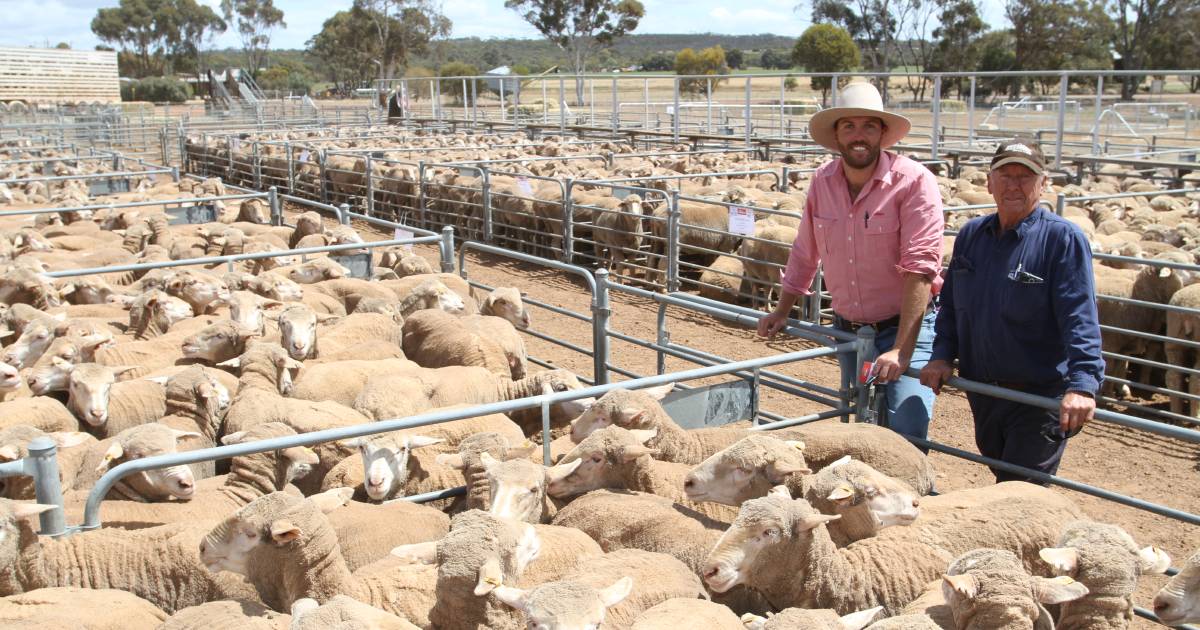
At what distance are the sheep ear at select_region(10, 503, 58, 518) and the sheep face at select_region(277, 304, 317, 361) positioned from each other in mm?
2827

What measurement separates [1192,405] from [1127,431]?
59cm

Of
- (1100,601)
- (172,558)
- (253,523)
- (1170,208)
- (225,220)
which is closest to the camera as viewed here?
(1100,601)

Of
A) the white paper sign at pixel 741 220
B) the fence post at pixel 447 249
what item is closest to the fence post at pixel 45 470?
the fence post at pixel 447 249

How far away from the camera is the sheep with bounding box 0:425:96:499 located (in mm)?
3977

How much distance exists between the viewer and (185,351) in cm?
597

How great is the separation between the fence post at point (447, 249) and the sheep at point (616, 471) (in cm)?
435

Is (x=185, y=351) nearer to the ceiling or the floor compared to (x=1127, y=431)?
nearer to the ceiling

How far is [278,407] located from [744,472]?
2.59 metres

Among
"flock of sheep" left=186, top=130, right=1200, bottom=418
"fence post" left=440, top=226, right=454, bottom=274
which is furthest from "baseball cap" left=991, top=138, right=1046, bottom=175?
"fence post" left=440, top=226, right=454, bottom=274

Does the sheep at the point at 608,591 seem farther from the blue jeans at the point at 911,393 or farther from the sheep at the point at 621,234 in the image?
the sheep at the point at 621,234

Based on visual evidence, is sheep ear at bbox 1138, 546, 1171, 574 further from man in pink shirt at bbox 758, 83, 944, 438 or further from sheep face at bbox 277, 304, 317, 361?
sheep face at bbox 277, 304, 317, 361

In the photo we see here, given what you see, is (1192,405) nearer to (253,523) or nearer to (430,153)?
(253,523)

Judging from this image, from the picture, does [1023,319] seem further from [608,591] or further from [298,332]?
[298,332]

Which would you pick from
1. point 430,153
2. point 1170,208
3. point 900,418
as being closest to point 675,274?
point 1170,208
